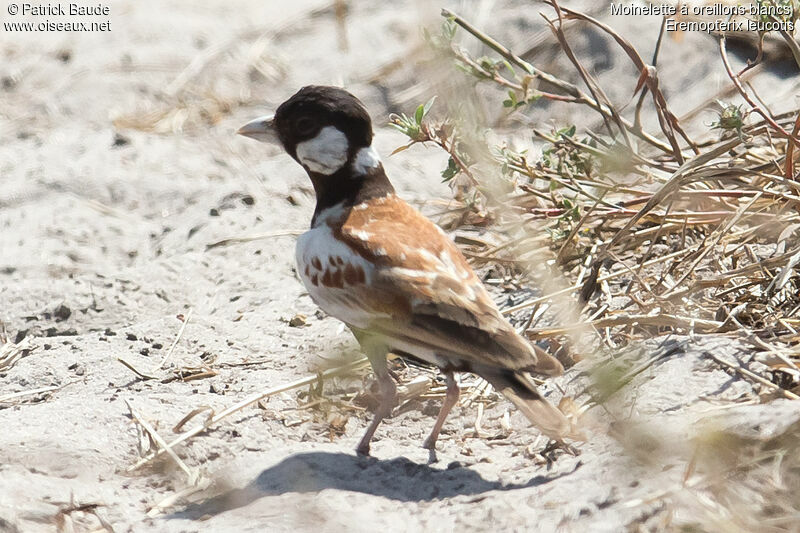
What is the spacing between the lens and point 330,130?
4.54 meters

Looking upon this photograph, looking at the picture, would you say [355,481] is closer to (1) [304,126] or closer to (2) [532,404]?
(2) [532,404]

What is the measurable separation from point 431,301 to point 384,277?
22 centimetres

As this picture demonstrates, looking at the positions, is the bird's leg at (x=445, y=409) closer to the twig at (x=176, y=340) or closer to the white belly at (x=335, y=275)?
the white belly at (x=335, y=275)

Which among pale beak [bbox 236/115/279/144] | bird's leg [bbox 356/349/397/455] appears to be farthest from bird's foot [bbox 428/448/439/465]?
pale beak [bbox 236/115/279/144]

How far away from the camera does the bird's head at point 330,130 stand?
4516 millimetres

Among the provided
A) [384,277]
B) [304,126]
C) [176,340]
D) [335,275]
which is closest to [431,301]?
[384,277]

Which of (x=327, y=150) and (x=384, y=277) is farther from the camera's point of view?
(x=327, y=150)

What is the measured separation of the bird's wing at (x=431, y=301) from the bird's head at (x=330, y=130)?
40cm

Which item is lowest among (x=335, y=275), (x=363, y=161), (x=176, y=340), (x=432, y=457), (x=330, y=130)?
(x=432, y=457)

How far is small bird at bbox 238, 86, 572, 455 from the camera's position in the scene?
376 cm

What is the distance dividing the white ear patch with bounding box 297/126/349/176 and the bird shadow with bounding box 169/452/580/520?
129 cm

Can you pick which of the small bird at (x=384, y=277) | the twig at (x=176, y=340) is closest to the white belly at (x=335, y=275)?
the small bird at (x=384, y=277)

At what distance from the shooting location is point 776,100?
6.96 meters

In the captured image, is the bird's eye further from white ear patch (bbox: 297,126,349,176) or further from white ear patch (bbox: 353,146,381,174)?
white ear patch (bbox: 353,146,381,174)
